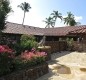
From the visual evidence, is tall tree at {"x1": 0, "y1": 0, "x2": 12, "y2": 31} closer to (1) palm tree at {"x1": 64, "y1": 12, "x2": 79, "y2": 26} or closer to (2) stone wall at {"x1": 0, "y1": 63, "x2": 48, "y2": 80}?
(2) stone wall at {"x1": 0, "y1": 63, "x2": 48, "y2": 80}

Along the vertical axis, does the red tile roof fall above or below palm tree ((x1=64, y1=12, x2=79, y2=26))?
below

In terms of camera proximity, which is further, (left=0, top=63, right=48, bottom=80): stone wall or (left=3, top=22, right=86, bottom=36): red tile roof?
(left=3, top=22, right=86, bottom=36): red tile roof

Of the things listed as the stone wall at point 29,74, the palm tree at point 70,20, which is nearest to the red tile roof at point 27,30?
the stone wall at point 29,74

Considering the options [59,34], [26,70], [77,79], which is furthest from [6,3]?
[59,34]

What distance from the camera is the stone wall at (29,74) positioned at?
27.5ft

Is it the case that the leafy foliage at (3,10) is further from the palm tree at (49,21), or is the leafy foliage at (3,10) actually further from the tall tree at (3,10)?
the palm tree at (49,21)

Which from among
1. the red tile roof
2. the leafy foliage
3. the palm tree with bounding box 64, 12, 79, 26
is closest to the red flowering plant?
the leafy foliage

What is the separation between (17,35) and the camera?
2589cm

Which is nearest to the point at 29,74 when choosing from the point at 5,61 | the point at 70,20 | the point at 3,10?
the point at 5,61

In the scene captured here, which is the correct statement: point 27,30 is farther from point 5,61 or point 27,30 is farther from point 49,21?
point 49,21

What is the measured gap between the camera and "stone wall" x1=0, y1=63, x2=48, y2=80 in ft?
27.5

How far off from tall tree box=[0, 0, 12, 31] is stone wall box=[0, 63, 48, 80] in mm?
4749

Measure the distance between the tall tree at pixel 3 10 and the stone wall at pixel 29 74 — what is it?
4.75m

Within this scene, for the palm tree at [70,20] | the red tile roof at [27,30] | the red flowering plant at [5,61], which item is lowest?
the red flowering plant at [5,61]
